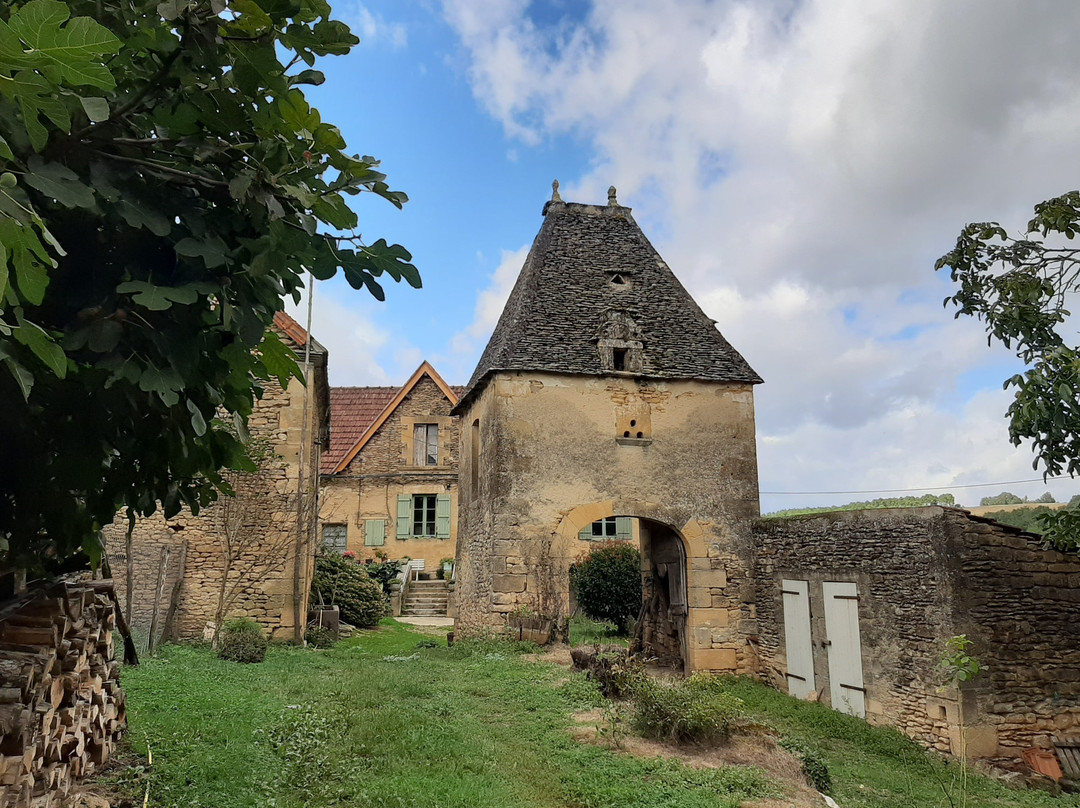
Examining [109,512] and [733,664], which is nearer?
[109,512]

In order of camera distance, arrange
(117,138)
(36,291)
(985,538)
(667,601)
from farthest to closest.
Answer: (667,601)
(985,538)
(117,138)
(36,291)

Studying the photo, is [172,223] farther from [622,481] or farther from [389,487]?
[389,487]

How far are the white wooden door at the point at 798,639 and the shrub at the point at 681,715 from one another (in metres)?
3.19

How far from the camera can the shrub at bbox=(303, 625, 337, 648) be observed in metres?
13.4

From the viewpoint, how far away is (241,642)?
36.6 feet

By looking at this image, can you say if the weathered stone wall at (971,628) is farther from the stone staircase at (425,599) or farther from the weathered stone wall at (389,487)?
the weathered stone wall at (389,487)

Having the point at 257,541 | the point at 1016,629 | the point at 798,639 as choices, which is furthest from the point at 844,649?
the point at 257,541

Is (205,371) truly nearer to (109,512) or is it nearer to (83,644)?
(109,512)

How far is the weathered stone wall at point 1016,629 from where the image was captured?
789 centimetres

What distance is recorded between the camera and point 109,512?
319 cm

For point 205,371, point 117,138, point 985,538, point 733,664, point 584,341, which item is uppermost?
point 584,341

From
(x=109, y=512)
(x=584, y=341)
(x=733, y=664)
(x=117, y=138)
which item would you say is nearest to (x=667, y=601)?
(x=733, y=664)

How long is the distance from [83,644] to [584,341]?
9677mm

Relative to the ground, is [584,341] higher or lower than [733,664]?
higher
